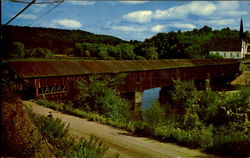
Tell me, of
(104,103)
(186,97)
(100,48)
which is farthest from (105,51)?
(186,97)

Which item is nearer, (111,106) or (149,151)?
(149,151)

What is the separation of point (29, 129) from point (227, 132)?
8.78 metres

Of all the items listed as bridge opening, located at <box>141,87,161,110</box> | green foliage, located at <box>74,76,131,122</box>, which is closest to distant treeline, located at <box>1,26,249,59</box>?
bridge opening, located at <box>141,87,161,110</box>

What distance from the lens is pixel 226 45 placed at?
78.5m

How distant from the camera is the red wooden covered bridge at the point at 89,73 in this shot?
20906 millimetres

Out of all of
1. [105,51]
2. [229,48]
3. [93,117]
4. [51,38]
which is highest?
[51,38]

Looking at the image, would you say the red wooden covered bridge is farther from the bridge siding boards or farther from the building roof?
the building roof

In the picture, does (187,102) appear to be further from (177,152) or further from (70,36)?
(70,36)

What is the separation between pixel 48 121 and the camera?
23.7ft

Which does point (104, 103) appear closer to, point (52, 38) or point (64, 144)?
point (64, 144)

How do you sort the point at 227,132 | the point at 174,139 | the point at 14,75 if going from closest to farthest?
the point at 174,139 < the point at 227,132 < the point at 14,75

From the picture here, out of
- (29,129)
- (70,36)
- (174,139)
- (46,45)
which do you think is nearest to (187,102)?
(174,139)

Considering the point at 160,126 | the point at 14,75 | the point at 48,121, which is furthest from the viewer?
the point at 14,75

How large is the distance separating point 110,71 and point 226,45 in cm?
6207
